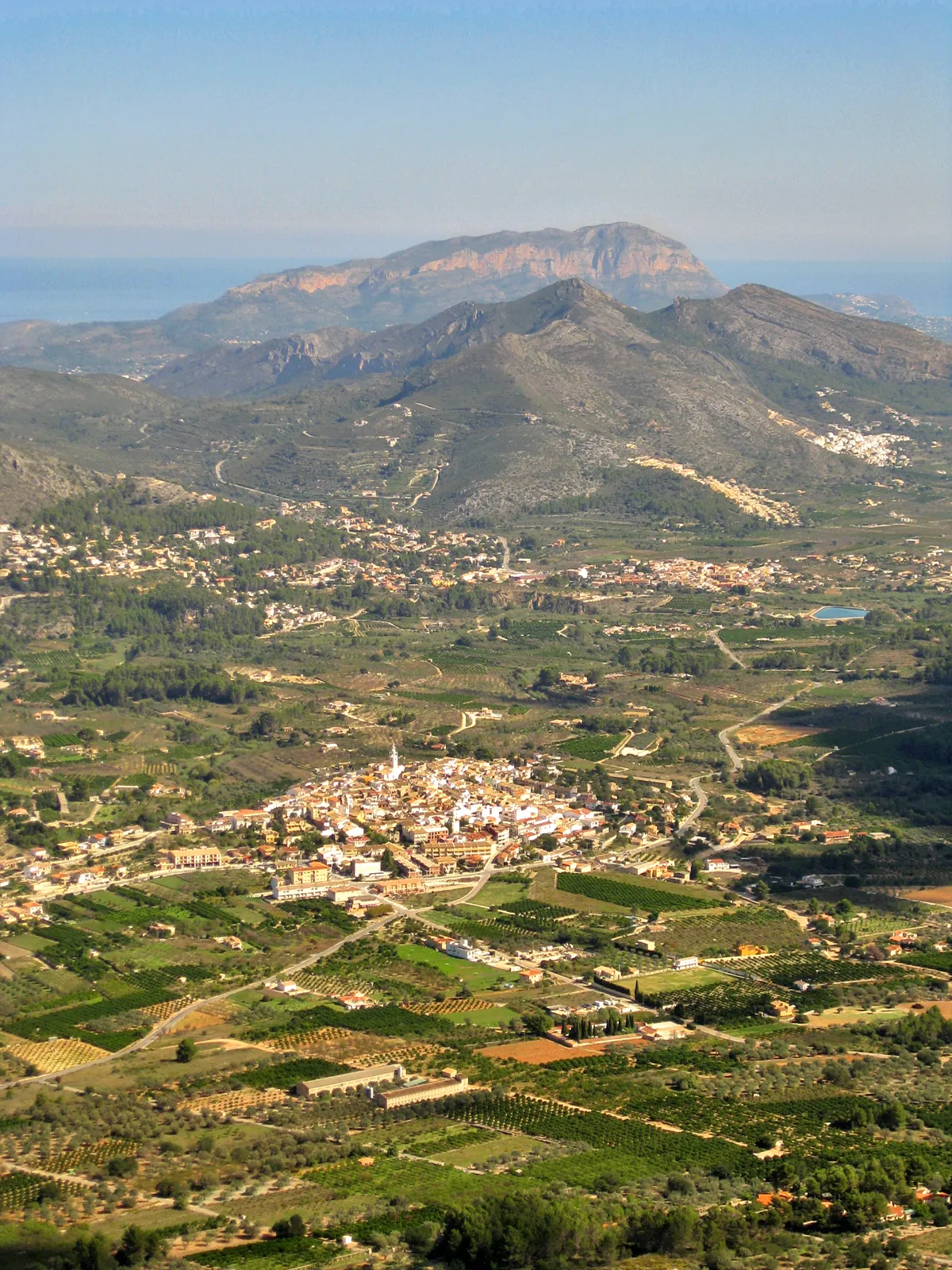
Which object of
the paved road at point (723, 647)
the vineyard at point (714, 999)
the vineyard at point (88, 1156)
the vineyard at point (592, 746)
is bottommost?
the vineyard at point (714, 999)

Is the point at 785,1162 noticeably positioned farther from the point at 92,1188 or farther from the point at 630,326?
the point at 630,326

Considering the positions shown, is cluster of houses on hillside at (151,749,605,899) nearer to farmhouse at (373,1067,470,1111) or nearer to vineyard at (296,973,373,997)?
vineyard at (296,973,373,997)

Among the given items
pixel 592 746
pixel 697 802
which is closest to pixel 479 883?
pixel 697 802

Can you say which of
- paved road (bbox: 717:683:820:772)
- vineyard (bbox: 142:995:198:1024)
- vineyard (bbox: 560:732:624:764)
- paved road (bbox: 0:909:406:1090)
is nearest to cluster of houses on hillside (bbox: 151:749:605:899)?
paved road (bbox: 0:909:406:1090)

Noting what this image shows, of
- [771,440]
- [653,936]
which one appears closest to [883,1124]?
[653,936]

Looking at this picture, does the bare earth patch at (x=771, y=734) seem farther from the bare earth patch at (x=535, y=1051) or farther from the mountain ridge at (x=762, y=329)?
the mountain ridge at (x=762, y=329)

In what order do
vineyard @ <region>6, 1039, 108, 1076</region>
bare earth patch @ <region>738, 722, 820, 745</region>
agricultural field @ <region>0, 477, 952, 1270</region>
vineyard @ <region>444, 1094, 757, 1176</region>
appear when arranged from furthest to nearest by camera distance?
1. bare earth patch @ <region>738, 722, 820, 745</region>
2. vineyard @ <region>6, 1039, 108, 1076</region>
3. vineyard @ <region>444, 1094, 757, 1176</region>
4. agricultural field @ <region>0, 477, 952, 1270</region>

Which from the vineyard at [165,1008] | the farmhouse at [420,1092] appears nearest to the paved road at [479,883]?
the vineyard at [165,1008]
